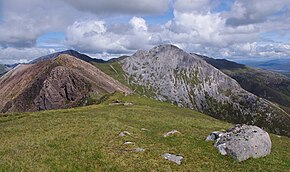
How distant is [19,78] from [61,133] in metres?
158

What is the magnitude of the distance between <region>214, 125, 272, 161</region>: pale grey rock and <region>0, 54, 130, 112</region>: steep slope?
104990 millimetres

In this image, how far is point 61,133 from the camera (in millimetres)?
35438

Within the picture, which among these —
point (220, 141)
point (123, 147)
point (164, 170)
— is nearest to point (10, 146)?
point (123, 147)

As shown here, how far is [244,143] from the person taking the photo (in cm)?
2844

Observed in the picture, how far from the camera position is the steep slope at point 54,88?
144750mm

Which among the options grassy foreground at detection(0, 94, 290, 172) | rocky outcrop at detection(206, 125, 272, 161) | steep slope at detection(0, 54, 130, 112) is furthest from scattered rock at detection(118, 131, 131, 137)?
steep slope at detection(0, 54, 130, 112)

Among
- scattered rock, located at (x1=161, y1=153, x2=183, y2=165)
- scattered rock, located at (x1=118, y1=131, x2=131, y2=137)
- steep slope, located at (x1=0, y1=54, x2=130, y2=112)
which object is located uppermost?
scattered rock, located at (x1=118, y1=131, x2=131, y2=137)

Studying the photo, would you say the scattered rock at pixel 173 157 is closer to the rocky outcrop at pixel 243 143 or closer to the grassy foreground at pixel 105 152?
the grassy foreground at pixel 105 152

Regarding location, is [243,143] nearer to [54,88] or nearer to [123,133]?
[123,133]

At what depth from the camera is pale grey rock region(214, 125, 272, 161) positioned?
27938 mm

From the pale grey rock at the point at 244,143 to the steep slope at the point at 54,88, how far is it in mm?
104990

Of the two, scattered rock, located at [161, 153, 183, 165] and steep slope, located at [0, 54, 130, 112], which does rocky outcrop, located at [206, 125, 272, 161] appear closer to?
scattered rock, located at [161, 153, 183, 165]

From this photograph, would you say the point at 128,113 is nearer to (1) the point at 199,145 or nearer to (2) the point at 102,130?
(2) the point at 102,130

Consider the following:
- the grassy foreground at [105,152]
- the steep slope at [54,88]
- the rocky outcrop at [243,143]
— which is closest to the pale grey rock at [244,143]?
the rocky outcrop at [243,143]
